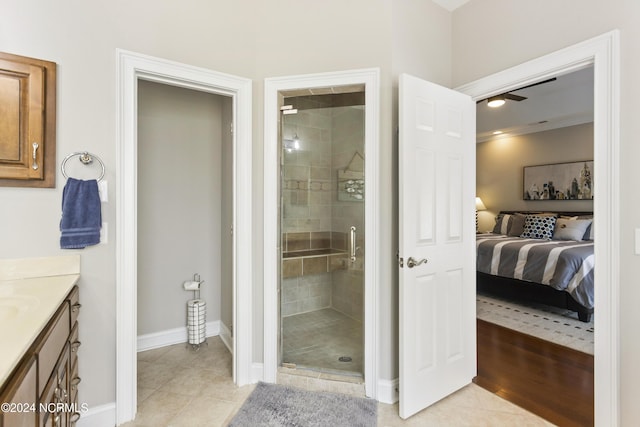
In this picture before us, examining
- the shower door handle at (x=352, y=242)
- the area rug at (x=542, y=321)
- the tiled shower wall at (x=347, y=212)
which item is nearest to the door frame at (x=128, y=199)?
the tiled shower wall at (x=347, y=212)

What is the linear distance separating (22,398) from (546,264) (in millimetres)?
4597

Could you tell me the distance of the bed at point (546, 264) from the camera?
3617 millimetres

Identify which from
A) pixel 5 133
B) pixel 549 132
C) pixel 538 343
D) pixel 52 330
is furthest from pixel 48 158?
pixel 549 132

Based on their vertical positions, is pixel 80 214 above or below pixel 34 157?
below

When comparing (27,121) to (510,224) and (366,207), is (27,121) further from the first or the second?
(510,224)

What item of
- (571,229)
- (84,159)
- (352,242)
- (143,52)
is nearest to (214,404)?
(352,242)

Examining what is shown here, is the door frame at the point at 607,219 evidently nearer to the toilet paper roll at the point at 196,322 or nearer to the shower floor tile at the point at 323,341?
the shower floor tile at the point at 323,341

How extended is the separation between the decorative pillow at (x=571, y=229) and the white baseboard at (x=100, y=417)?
5.77 m

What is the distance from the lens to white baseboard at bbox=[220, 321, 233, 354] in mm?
2958

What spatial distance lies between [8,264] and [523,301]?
5198 millimetres

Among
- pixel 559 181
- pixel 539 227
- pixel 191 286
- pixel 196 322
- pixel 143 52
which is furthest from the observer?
pixel 559 181

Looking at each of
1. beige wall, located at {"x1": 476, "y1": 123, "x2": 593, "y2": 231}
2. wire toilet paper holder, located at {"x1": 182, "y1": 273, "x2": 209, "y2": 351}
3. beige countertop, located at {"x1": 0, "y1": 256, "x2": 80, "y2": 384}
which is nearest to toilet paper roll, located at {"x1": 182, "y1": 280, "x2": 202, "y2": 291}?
wire toilet paper holder, located at {"x1": 182, "y1": 273, "x2": 209, "y2": 351}

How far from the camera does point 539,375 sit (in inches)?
100

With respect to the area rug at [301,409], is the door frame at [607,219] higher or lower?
higher
